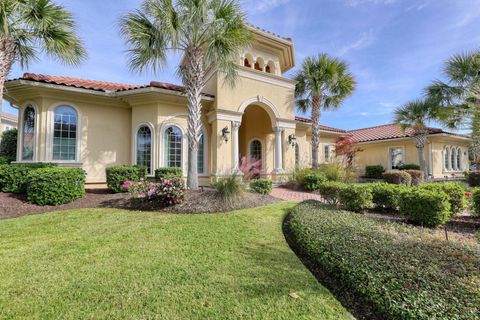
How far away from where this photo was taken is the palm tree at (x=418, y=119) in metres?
17.1

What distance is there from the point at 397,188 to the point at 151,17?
10.9 m

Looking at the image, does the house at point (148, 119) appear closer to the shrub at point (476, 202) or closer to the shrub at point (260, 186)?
the shrub at point (260, 186)

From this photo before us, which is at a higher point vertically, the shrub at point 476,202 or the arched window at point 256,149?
the arched window at point 256,149

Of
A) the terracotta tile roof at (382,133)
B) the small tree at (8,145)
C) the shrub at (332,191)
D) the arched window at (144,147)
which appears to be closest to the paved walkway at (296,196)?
the shrub at (332,191)

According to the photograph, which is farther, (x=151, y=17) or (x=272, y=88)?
(x=272, y=88)

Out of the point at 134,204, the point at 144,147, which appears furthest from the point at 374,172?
the point at 134,204

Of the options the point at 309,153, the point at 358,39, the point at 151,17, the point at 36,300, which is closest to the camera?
the point at 36,300

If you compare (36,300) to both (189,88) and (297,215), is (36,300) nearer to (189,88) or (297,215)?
(297,215)

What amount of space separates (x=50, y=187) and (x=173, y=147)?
226 inches

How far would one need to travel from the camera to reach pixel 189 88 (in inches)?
371

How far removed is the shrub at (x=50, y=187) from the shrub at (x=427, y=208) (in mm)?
11093

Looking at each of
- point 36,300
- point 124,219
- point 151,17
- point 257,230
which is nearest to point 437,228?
point 257,230

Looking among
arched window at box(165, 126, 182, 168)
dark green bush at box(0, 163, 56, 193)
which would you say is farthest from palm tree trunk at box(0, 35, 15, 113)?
arched window at box(165, 126, 182, 168)

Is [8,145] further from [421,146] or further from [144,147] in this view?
[421,146]
